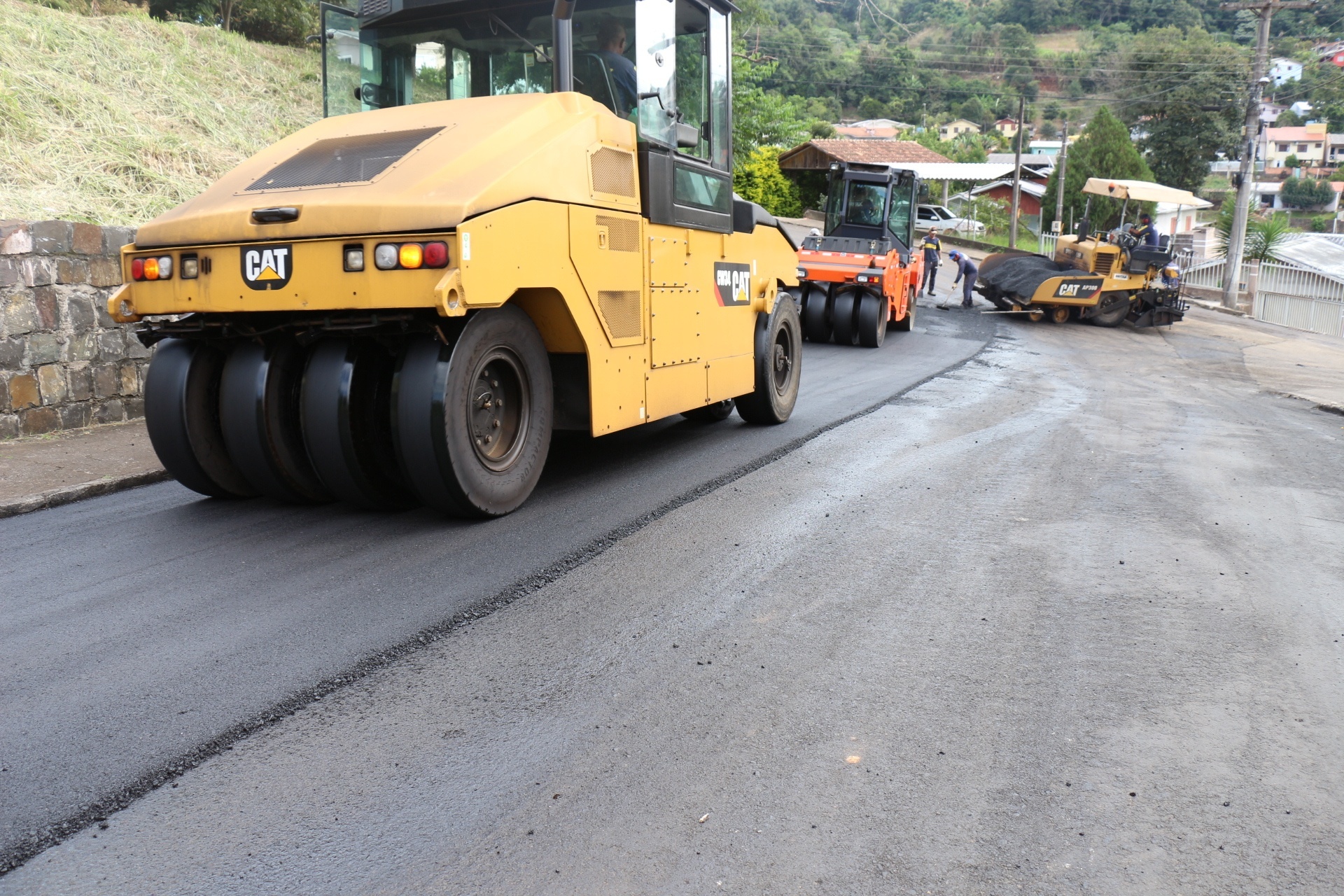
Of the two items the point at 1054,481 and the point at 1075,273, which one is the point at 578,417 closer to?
the point at 1054,481

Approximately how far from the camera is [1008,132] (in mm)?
123688

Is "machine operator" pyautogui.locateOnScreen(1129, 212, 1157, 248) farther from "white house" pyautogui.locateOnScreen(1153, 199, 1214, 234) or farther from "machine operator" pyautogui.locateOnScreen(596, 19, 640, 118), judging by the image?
"white house" pyautogui.locateOnScreen(1153, 199, 1214, 234)

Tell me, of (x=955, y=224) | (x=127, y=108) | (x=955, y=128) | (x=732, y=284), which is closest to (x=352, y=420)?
(x=732, y=284)

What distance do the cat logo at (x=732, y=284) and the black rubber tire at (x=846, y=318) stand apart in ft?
28.5

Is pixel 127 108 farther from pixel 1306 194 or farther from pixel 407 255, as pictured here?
pixel 1306 194

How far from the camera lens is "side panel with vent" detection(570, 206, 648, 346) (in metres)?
5.48

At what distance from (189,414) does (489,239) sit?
189cm

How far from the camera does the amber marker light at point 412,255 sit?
458cm

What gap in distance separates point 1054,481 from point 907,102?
4346 inches

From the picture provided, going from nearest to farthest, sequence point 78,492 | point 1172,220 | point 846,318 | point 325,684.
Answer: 1. point 325,684
2. point 78,492
3. point 846,318
4. point 1172,220

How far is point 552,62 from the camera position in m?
6.09

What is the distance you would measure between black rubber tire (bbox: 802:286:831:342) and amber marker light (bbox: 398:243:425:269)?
12.3 metres

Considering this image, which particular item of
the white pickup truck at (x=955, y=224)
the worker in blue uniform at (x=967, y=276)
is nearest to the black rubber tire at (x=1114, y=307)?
the worker in blue uniform at (x=967, y=276)

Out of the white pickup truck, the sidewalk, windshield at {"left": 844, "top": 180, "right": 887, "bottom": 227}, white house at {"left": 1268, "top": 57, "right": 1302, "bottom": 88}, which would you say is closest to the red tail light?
the sidewalk
